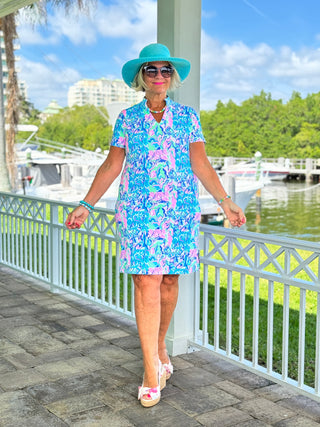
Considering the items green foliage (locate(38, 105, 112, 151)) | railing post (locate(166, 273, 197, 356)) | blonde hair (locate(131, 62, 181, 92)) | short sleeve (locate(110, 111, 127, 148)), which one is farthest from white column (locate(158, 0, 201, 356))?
green foliage (locate(38, 105, 112, 151))

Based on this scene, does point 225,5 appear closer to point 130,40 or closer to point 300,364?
point 130,40

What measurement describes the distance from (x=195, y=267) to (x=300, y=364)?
65cm

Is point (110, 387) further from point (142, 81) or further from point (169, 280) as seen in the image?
point (142, 81)

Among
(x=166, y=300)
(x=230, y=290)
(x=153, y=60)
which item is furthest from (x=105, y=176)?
(x=230, y=290)

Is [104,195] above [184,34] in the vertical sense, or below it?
below

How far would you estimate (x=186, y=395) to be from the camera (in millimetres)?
2758

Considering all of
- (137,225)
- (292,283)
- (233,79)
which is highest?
(233,79)

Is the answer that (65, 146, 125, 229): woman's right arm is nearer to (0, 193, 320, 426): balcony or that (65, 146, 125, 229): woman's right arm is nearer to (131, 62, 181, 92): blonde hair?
(131, 62, 181, 92): blonde hair

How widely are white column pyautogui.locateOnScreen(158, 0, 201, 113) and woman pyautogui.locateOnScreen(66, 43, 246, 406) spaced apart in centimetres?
57

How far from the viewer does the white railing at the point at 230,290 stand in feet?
8.80

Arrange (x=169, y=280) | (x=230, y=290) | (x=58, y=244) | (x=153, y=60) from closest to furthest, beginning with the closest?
(x=153, y=60)
(x=169, y=280)
(x=230, y=290)
(x=58, y=244)

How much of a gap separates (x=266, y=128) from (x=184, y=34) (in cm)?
5808

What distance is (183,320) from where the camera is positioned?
335cm

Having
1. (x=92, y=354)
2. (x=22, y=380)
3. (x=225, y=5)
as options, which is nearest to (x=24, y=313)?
(x=92, y=354)
